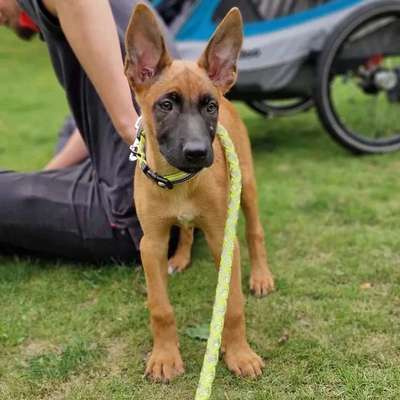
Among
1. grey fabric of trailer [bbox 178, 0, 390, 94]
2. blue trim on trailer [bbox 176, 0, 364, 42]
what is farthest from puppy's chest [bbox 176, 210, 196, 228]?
blue trim on trailer [bbox 176, 0, 364, 42]

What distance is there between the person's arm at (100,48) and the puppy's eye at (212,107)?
0.70 meters

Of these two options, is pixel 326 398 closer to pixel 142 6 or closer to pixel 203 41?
pixel 142 6

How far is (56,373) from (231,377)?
2.43 feet

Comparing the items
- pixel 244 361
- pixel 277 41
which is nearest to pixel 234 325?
pixel 244 361

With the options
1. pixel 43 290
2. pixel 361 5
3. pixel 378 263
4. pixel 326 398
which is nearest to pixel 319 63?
pixel 361 5

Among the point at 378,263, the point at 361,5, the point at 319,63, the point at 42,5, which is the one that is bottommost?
the point at 378,263

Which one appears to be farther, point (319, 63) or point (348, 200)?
point (319, 63)

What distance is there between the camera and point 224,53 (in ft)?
8.07

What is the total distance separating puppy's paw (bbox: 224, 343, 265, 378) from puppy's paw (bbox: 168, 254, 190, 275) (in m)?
0.92

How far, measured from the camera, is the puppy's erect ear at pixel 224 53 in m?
2.41

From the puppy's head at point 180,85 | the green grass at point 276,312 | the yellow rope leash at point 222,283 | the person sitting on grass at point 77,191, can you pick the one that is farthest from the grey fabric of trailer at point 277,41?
the puppy's head at point 180,85

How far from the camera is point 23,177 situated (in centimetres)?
359

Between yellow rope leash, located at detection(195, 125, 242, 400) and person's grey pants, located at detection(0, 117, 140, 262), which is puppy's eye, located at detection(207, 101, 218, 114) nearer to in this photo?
yellow rope leash, located at detection(195, 125, 242, 400)

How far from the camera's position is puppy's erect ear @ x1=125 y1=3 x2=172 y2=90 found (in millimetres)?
2340
